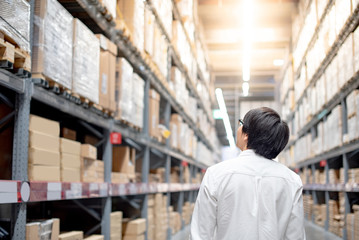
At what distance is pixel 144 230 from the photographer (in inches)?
245

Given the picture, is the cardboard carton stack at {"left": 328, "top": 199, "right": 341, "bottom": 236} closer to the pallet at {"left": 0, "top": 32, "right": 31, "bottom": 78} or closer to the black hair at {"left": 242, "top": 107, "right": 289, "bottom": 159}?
the black hair at {"left": 242, "top": 107, "right": 289, "bottom": 159}

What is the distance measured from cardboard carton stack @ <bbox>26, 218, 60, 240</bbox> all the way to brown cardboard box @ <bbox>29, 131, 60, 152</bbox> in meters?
0.55

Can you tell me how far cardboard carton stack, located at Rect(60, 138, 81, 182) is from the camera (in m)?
3.81

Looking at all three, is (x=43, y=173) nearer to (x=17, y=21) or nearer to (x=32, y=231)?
(x=32, y=231)

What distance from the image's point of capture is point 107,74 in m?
4.73

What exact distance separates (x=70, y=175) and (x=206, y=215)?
1923 mm

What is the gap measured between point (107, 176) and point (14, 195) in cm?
216

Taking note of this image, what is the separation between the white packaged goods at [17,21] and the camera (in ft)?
9.01

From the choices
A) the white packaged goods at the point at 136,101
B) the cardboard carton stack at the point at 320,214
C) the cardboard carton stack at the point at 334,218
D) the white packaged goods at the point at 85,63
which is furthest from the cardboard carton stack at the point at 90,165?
the cardboard carton stack at the point at 320,214

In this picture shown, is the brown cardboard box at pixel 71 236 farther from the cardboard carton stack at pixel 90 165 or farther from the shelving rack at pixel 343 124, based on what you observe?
the shelving rack at pixel 343 124

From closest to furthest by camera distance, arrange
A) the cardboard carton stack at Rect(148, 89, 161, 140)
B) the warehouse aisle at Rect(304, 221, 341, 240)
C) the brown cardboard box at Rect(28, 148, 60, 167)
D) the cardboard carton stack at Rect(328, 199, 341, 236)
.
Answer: the brown cardboard box at Rect(28, 148, 60, 167) < the cardboard carton stack at Rect(148, 89, 161, 140) < the warehouse aisle at Rect(304, 221, 341, 240) < the cardboard carton stack at Rect(328, 199, 341, 236)

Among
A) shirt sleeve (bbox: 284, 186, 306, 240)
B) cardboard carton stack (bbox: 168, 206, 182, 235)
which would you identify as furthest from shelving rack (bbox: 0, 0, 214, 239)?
shirt sleeve (bbox: 284, 186, 306, 240)

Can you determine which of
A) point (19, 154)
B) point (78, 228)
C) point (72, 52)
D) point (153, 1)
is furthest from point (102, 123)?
point (153, 1)

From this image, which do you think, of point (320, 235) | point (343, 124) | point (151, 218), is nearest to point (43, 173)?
point (151, 218)
